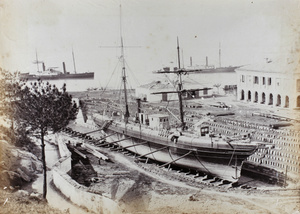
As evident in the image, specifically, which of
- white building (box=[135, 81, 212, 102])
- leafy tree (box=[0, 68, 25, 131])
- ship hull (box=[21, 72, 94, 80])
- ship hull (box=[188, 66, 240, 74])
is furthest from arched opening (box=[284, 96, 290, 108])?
leafy tree (box=[0, 68, 25, 131])

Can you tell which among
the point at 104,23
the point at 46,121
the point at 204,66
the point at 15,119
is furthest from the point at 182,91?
the point at 15,119

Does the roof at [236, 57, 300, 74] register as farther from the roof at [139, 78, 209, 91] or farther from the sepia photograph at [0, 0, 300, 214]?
the roof at [139, 78, 209, 91]

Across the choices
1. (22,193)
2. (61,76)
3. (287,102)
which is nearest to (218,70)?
(287,102)

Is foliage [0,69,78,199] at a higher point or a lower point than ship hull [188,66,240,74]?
lower

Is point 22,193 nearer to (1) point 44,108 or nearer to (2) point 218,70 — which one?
(1) point 44,108

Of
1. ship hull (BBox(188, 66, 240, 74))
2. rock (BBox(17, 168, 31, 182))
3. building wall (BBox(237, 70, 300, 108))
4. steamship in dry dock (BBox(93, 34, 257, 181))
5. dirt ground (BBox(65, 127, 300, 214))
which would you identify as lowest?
dirt ground (BBox(65, 127, 300, 214))

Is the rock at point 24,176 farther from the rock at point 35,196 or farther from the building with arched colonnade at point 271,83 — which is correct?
the building with arched colonnade at point 271,83

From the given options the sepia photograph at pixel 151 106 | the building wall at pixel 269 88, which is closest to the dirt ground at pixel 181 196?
the sepia photograph at pixel 151 106

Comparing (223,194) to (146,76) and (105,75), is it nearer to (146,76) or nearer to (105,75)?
(146,76)
